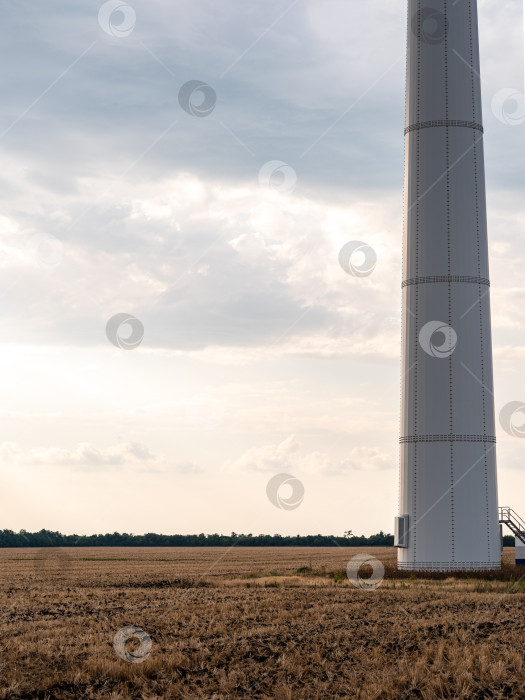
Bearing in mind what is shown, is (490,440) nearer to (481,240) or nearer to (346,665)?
(481,240)

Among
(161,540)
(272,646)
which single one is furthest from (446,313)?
(161,540)

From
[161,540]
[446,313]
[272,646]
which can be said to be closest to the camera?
[272,646]

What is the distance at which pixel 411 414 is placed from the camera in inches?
1644

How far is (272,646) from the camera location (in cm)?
1822

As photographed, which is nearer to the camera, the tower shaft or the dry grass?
the dry grass

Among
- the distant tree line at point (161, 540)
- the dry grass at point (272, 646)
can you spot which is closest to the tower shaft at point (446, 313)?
the dry grass at point (272, 646)

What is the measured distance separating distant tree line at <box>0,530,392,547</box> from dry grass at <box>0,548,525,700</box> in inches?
4969

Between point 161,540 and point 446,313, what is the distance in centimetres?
12990

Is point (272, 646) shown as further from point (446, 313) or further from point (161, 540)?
point (161, 540)

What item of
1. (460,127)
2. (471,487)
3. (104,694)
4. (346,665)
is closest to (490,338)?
(471,487)

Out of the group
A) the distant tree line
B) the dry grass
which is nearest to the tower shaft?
the dry grass

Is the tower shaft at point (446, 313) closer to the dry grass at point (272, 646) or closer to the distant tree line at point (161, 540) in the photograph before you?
the dry grass at point (272, 646)

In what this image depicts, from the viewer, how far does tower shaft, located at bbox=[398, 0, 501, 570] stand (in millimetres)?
40469

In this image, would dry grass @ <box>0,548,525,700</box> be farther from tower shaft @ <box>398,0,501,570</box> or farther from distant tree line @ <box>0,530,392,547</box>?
distant tree line @ <box>0,530,392,547</box>
